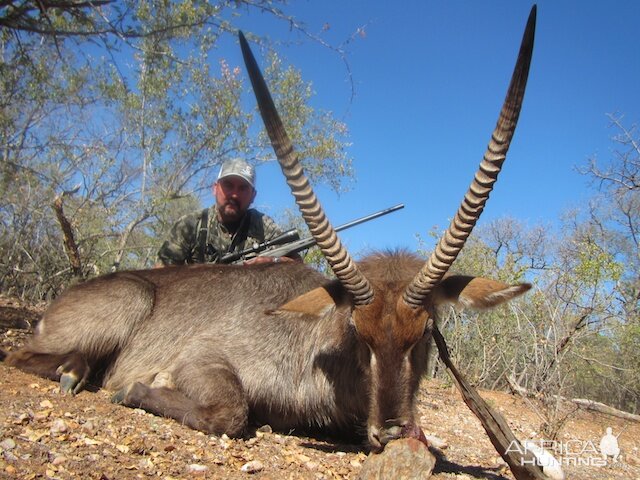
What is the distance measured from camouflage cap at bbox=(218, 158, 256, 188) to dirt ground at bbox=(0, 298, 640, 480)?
3.30 meters

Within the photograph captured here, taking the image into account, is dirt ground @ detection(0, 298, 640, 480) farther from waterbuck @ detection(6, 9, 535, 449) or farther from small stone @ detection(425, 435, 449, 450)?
waterbuck @ detection(6, 9, 535, 449)

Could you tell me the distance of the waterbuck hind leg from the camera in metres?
4.71

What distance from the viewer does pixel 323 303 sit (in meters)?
4.18

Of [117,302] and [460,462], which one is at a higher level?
[117,302]

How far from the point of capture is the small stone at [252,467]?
3.39m

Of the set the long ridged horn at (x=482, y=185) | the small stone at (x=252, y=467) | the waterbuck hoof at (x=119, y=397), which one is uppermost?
the long ridged horn at (x=482, y=185)

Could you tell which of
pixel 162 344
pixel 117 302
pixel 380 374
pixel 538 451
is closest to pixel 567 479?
pixel 538 451

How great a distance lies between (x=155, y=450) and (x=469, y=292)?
2.31 m

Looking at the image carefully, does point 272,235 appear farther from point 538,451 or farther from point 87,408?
point 538,451

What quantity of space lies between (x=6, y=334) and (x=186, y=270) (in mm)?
2925

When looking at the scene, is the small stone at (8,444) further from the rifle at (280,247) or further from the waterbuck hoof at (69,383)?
the rifle at (280,247)

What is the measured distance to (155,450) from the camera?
338cm

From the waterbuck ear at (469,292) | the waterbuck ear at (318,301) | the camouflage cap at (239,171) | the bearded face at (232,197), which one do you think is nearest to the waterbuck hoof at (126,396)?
the waterbuck ear at (318,301)

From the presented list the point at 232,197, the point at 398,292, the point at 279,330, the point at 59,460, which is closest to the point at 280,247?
the point at 232,197
